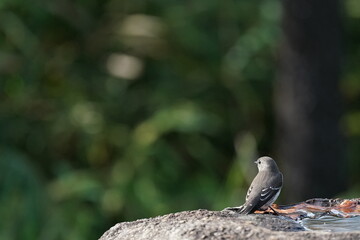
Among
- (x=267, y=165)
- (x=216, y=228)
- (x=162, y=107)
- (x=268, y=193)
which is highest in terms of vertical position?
(x=162, y=107)

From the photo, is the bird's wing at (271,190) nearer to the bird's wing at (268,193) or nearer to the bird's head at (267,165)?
the bird's wing at (268,193)

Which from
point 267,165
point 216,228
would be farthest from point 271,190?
point 216,228

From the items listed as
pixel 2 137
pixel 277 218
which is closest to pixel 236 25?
pixel 2 137

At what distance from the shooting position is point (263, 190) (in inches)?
164

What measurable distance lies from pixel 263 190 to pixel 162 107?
14.4 feet

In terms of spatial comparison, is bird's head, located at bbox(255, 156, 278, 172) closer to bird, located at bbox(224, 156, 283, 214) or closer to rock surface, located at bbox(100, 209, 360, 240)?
bird, located at bbox(224, 156, 283, 214)

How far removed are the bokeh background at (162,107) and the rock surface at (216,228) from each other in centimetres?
368

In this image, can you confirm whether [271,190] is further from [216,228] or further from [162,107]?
[162,107]

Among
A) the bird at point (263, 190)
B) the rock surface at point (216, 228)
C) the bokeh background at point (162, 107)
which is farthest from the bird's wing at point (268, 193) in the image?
the bokeh background at point (162, 107)

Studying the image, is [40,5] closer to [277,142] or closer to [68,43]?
[68,43]

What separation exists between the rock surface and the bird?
0.35 feet

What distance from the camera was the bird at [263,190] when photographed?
4008mm

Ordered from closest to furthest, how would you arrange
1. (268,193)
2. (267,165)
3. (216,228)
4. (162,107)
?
(216,228), (268,193), (267,165), (162,107)

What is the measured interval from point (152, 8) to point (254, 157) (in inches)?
87.9
